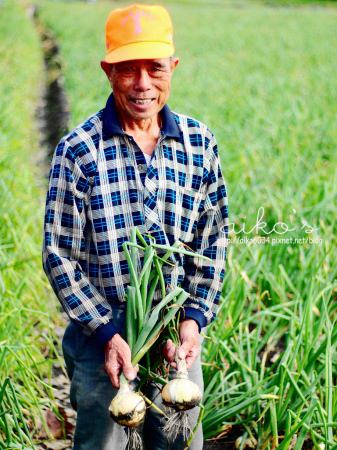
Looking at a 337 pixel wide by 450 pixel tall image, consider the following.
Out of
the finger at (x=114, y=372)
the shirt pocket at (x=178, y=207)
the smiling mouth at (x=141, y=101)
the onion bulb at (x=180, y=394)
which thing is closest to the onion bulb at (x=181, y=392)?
the onion bulb at (x=180, y=394)

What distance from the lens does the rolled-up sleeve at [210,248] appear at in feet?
6.53

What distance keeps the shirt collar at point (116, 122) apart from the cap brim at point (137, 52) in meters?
0.12

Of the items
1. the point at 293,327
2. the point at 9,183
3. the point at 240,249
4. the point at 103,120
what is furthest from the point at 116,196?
the point at 9,183

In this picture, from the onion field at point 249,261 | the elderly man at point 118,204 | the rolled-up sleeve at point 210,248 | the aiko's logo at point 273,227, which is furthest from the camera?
the aiko's logo at point 273,227

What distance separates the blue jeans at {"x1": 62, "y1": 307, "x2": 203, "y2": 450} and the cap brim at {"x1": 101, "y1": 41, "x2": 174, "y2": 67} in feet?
2.09

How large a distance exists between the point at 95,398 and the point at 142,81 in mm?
813

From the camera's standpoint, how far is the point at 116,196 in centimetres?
184

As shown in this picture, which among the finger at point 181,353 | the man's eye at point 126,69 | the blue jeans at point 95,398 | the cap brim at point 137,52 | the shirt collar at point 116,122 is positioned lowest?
the blue jeans at point 95,398

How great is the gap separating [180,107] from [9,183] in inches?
84.7

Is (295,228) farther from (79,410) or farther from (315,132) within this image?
(315,132)

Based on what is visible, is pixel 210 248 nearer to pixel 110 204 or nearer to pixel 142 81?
pixel 110 204

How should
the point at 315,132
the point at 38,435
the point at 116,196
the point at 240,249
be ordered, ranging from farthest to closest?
the point at 315,132 < the point at 240,249 < the point at 38,435 < the point at 116,196

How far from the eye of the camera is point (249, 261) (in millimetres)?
3246

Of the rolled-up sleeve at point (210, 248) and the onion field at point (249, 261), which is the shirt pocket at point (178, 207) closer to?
the rolled-up sleeve at point (210, 248)
